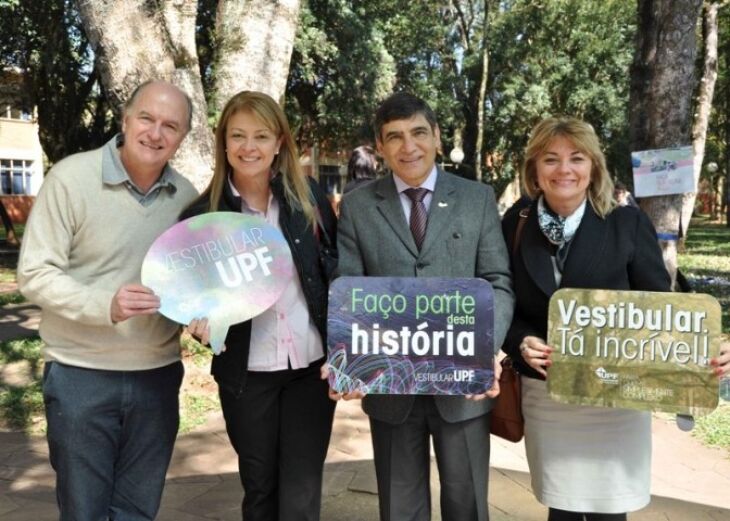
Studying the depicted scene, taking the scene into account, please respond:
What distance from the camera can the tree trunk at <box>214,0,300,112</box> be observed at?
606cm

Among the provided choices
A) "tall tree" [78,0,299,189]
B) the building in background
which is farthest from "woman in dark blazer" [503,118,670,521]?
the building in background

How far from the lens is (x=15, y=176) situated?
1517 inches

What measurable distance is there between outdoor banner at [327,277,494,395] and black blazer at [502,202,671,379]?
0.27m

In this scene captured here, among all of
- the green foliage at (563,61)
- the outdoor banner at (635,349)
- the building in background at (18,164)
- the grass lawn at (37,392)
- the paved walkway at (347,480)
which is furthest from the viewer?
the building in background at (18,164)

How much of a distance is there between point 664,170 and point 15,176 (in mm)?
39173

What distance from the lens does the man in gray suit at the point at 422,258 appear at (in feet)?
8.40

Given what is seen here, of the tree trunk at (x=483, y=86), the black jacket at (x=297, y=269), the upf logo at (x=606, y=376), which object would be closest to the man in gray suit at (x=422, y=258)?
the black jacket at (x=297, y=269)

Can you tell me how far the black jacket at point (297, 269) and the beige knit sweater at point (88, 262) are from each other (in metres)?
0.23

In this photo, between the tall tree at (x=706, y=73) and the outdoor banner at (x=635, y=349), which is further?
the tall tree at (x=706, y=73)

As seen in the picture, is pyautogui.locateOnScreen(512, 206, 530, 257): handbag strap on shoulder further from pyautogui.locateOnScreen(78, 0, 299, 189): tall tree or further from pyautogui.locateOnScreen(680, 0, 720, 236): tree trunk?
pyautogui.locateOnScreen(680, 0, 720, 236): tree trunk

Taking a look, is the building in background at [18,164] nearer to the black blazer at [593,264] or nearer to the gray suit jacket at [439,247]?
the gray suit jacket at [439,247]

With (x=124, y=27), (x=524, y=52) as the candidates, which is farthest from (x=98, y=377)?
(x=524, y=52)

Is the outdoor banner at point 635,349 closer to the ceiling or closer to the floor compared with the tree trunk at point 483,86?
closer to the floor

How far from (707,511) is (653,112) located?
360 cm
